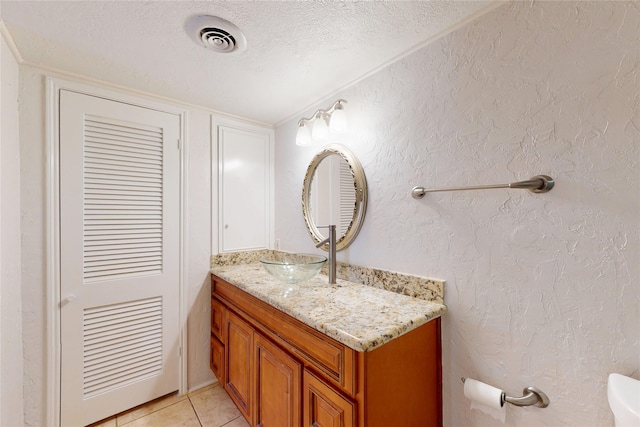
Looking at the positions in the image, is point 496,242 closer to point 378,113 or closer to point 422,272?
point 422,272

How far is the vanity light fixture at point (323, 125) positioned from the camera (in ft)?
4.82

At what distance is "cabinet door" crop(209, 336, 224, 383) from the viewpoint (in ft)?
5.64

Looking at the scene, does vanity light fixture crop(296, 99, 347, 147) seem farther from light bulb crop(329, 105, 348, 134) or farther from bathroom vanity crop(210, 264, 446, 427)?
bathroom vanity crop(210, 264, 446, 427)

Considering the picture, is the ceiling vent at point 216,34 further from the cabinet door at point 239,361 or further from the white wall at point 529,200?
A: the cabinet door at point 239,361

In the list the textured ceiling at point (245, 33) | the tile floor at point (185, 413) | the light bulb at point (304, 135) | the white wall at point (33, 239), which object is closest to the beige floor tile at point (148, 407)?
the tile floor at point (185, 413)

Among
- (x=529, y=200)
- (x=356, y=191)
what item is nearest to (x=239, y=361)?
(x=356, y=191)

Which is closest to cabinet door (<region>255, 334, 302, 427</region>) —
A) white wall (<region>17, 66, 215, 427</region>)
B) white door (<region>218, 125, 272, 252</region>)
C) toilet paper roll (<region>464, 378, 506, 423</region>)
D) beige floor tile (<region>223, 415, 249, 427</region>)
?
beige floor tile (<region>223, 415, 249, 427</region>)

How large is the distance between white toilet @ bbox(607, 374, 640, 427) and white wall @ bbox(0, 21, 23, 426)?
6.91 ft

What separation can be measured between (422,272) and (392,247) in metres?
0.19

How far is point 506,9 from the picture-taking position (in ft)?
3.12

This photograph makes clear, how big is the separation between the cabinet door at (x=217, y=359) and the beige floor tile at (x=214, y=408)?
148 mm

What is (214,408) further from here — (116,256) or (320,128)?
(320,128)

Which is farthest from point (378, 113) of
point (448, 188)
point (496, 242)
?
point (496, 242)

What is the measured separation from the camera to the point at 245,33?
112 centimetres
